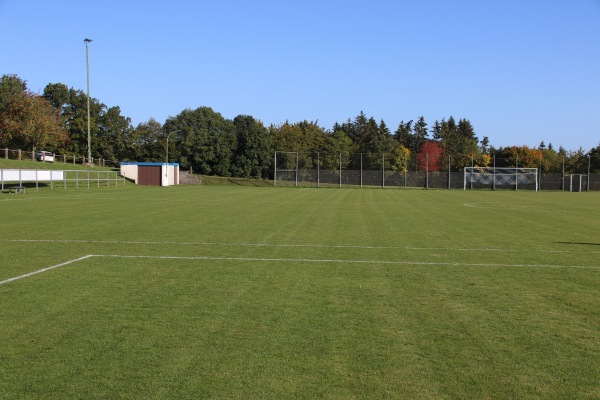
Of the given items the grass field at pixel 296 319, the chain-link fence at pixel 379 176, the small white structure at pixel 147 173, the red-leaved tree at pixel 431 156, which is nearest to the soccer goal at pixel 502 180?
the chain-link fence at pixel 379 176

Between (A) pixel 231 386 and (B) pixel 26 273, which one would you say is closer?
(A) pixel 231 386

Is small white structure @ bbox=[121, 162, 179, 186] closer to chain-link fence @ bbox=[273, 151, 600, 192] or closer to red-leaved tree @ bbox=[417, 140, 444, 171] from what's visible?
chain-link fence @ bbox=[273, 151, 600, 192]

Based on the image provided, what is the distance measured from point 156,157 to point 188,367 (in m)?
91.4

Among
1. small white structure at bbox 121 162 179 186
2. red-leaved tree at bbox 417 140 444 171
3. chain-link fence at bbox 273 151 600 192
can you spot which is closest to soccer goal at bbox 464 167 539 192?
chain-link fence at bbox 273 151 600 192

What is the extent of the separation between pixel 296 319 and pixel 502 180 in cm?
5828

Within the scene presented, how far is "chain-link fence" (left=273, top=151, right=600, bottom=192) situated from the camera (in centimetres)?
6075

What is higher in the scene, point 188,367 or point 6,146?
point 6,146

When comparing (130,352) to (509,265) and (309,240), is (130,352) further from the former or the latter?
(309,240)

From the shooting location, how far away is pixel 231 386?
13.1 feet

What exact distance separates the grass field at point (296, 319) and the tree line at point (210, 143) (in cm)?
5435

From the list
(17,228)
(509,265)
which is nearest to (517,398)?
(509,265)

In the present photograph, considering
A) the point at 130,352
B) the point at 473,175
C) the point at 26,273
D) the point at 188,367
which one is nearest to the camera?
the point at 188,367

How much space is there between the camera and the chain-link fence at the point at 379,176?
60750mm

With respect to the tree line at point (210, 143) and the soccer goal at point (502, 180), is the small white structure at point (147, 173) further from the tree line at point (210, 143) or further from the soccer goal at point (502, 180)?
the soccer goal at point (502, 180)
